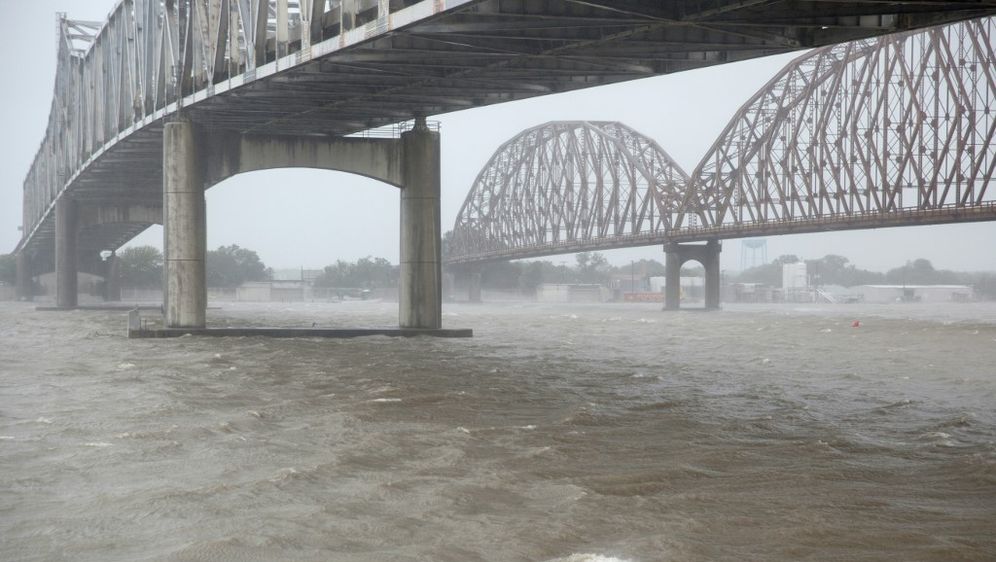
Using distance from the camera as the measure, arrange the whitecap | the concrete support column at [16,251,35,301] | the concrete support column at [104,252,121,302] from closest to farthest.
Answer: the whitecap, the concrete support column at [104,252,121,302], the concrete support column at [16,251,35,301]

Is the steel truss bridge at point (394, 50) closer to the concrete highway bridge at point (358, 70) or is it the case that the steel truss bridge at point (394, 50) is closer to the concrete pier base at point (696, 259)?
the concrete highway bridge at point (358, 70)

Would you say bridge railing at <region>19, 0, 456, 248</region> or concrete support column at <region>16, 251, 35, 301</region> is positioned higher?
bridge railing at <region>19, 0, 456, 248</region>

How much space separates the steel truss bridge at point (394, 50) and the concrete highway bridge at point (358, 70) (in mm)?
70

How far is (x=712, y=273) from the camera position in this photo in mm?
139000

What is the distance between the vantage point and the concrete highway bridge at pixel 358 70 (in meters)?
28.9

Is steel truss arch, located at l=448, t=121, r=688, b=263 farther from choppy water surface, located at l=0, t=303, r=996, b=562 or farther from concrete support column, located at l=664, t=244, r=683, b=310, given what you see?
choppy water surface, located at l=0, t=303, r=996, b=562

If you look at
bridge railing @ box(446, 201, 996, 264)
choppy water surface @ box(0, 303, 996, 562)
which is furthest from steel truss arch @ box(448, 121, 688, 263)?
choppy water surface @ box(0, 303, 996, 562)

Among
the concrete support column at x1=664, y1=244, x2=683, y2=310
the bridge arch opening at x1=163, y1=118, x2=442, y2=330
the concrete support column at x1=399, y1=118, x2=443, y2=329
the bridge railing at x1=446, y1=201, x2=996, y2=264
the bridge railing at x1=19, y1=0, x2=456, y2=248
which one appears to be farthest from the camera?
the concrete support column at x1=664, y1=244, x2=683, y2=310

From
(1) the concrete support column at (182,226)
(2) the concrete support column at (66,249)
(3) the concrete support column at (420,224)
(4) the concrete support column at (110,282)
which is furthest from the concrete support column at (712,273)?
(1) the concrete support column at (182,226)

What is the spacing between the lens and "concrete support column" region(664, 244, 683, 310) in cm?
13612

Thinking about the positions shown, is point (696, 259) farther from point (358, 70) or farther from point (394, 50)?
point (394, 50)

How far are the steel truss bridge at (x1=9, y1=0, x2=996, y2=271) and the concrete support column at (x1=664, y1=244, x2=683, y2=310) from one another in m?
75.2

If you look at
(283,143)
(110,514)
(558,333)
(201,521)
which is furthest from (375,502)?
(558,333)

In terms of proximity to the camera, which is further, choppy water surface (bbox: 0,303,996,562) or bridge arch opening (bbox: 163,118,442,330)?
bridge arch opening (bbox: 163,118,442,330)
